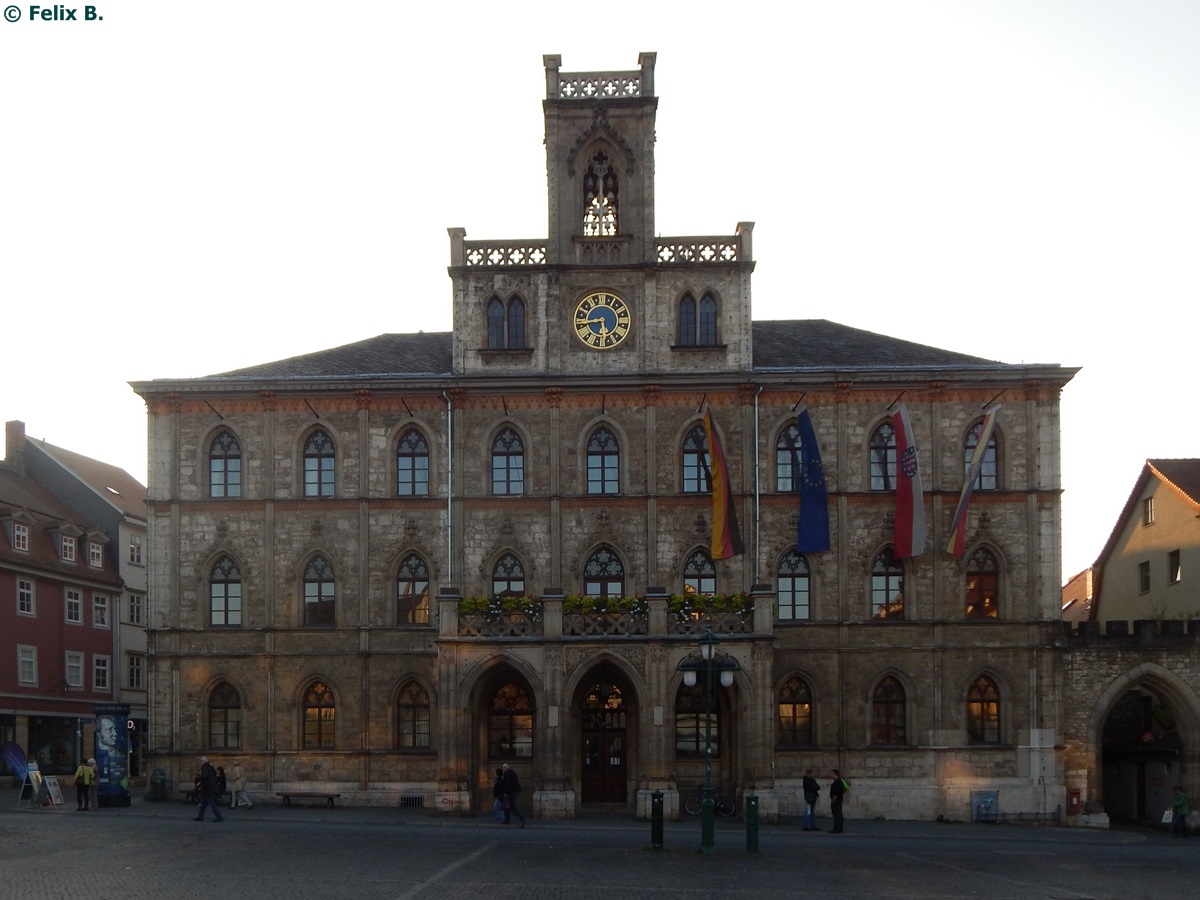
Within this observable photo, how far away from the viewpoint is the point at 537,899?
2500 centimetres

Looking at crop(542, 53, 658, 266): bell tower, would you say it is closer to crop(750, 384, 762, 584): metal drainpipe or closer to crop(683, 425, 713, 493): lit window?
crop(683, 425, 713, 493): lit window

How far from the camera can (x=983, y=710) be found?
161ft

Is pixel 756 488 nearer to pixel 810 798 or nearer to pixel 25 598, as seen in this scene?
pixel 810 798

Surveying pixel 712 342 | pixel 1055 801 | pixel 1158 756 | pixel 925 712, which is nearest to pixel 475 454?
pixel 712 342

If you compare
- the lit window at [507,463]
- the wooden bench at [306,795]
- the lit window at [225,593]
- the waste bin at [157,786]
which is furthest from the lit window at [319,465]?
the waste bin at [157,786]

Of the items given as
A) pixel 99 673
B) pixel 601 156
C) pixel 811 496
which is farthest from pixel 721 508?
pixel 99 673

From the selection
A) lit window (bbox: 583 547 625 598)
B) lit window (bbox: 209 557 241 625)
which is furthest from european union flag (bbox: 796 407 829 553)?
lit window (bbox: 209 557 241 625)

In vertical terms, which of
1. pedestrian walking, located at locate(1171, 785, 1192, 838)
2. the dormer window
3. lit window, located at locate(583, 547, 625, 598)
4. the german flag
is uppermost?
the dormer window

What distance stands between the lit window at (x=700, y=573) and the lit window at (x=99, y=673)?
3246cm

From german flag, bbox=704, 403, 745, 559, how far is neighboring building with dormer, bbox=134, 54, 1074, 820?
11 centimetres

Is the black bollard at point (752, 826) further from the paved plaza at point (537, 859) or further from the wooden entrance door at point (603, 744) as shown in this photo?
the wooden entrance door at point (603, 744)

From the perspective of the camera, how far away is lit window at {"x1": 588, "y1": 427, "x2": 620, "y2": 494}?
5006cm

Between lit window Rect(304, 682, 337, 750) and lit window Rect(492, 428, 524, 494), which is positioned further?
lit window Rect(492, 428, 524, 494)

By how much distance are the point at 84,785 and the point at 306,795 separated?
6790 millimetres
